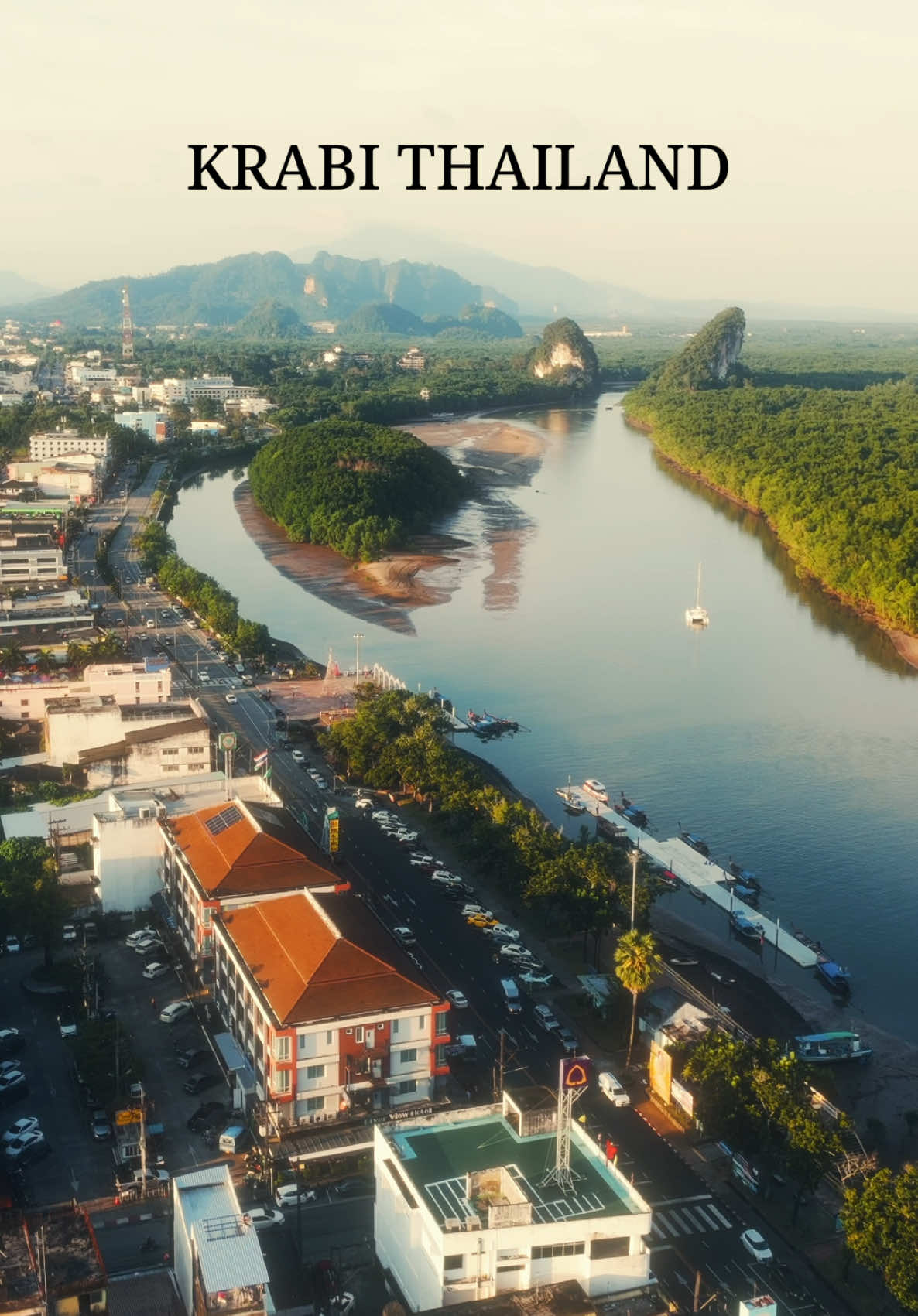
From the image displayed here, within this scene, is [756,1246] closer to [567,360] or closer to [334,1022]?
[334,1022]

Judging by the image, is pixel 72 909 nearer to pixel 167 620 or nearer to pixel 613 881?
pixel 613 881

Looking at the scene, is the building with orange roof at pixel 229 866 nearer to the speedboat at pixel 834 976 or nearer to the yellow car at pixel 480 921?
the yellow car at pixel 480 921

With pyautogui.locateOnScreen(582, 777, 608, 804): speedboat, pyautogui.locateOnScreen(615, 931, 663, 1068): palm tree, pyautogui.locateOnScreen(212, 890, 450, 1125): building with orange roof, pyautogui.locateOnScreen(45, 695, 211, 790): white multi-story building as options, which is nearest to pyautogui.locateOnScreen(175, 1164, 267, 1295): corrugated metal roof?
pyautogui.locateOnScreen(212, 890, 450, 1125): building with orange roof

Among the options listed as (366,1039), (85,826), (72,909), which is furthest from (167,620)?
(366,1039)

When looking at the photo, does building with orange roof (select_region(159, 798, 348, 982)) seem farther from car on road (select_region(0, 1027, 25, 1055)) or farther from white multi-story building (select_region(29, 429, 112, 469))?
white multi-story building (select_region(29, 429, 112, 469))

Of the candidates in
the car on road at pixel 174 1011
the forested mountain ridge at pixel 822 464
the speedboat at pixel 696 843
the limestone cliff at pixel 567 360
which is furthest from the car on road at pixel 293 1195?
the limestone cliff at pixel 567 360

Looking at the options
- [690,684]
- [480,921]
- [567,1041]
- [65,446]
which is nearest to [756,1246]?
[567,1041]
